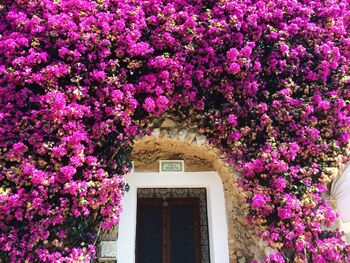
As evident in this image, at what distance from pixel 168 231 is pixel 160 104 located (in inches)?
66.3

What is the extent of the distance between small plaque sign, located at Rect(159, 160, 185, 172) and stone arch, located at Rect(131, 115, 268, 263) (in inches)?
2.5

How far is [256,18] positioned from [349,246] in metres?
3.01

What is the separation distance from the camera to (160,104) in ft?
14.5

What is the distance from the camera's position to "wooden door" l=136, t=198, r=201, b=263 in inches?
188

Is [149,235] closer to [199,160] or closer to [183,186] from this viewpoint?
[183,186]

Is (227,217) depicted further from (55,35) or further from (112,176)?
(55,35)

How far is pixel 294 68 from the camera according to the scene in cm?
486

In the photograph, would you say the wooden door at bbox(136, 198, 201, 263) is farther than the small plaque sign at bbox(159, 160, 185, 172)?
No

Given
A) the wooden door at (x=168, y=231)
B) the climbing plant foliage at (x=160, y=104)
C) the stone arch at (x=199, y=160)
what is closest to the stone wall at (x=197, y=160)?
the stone arch at (x=199, y=160)

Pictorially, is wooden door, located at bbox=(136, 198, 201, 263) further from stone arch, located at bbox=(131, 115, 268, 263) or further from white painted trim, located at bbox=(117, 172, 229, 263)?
stone arch, located at bbox=(131, 115, 268, 263)

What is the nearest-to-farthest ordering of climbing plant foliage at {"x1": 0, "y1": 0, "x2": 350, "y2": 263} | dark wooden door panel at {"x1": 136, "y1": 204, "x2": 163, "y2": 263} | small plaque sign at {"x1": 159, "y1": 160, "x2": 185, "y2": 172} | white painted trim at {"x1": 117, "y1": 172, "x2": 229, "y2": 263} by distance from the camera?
climbing plant foliage at {"x1": 0, "y1": 0, "x2": 350, "y2": 263}, white painted trim at {"x1": 117, "y1": 172, "x2": 229, "y2": 263}, dark wooden door panel at {"x1": 136, "y1": 204, "x2": 163, "y2": 263}, small plaque sign at {"x1": 159, "y1": 160, "x2": 185, "y2": 172}

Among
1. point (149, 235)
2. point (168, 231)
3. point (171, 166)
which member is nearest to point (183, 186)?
point (171, 166)

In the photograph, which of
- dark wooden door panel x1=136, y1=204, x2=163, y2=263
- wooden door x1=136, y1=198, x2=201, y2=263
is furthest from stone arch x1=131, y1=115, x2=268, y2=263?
dark wooden door panel x1=136, y1=204, x2=163, y2=263

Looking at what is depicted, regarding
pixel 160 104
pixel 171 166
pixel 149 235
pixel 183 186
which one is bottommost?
pixel 149 235
